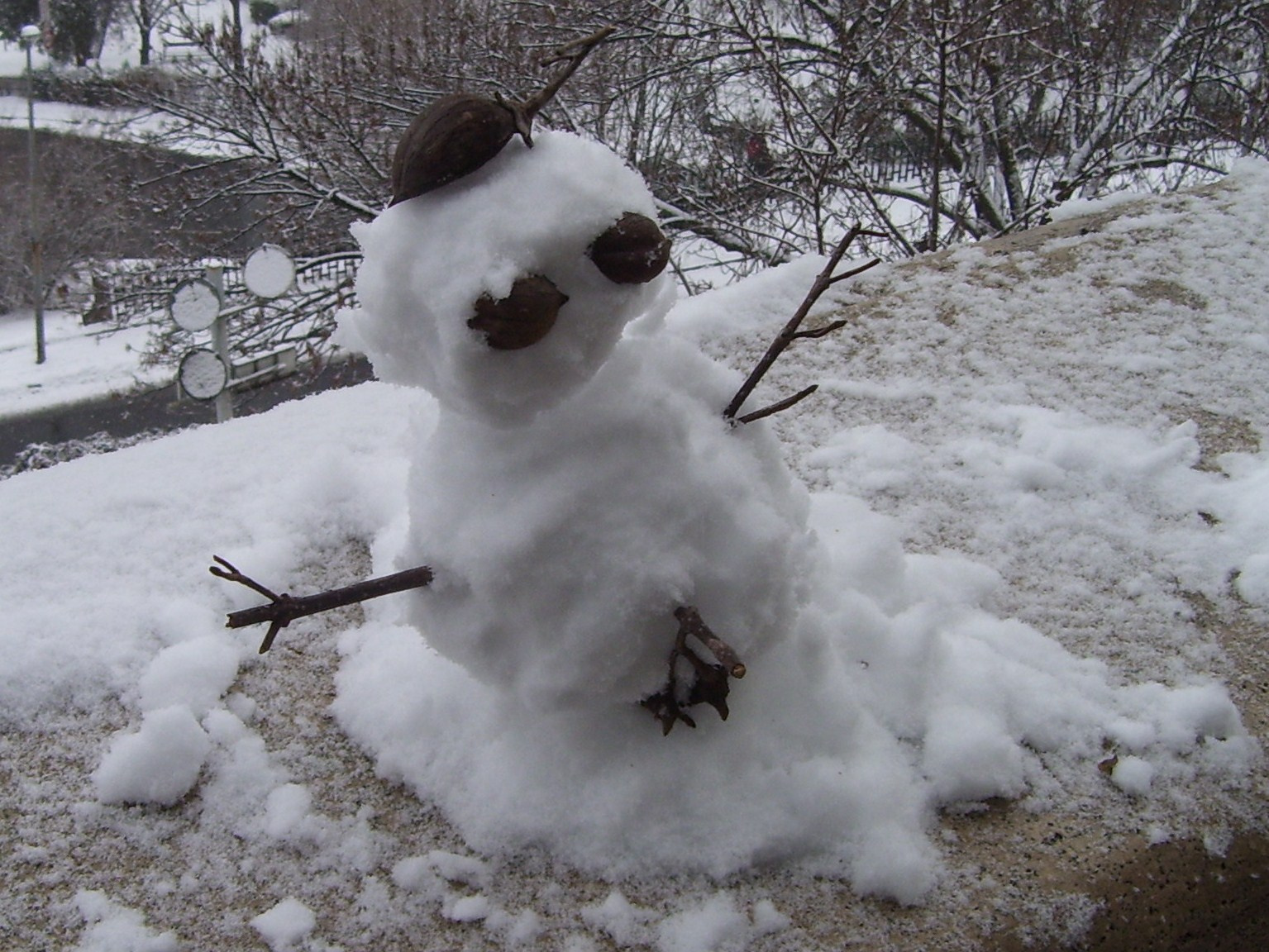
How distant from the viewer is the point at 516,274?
0.80 m

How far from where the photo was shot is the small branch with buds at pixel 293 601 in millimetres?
817

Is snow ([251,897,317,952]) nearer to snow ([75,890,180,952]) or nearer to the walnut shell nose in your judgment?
snow ([75,890,180,952])

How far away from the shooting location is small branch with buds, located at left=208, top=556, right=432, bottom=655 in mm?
817

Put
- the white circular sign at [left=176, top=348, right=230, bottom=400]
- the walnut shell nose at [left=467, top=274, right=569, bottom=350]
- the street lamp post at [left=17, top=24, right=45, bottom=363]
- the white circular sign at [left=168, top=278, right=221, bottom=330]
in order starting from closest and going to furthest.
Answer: the walnut shell nose at [left=467, top=274, right=569, bottom=350] → the white circular sign at [left=168, top=278, right=221, bottom=330] → the white circular sign at [left=176, top=348, right=230, bottom=400] → the street lamp post at [left=17, top=24, right=45, bottom=363]

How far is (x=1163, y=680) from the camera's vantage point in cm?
125

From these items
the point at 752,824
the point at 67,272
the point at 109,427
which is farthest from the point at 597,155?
the point at 67,272

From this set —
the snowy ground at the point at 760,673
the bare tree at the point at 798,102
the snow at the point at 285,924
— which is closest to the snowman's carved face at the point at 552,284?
the snowy ground at the point at 760,673

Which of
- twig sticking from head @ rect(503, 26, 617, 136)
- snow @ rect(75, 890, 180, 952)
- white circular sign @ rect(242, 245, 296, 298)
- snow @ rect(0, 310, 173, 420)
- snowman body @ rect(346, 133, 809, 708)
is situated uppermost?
twig sticking from head @ rect(503, 26, 617, 136)

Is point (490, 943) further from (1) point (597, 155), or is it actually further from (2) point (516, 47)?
(2) point (516, 47)

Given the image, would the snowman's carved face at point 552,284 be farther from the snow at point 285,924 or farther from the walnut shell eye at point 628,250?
the snow at point 285,924


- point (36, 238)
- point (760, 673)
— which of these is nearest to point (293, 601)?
point (760, 673)

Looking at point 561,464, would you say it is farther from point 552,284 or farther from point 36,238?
point 36,238

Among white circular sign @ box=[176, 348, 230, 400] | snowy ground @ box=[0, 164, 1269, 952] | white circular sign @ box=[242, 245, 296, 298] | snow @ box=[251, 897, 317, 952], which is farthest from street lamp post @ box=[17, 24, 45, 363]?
snow @ box=[251, 897, 317, 952]

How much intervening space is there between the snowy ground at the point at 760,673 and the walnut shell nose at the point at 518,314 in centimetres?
44
